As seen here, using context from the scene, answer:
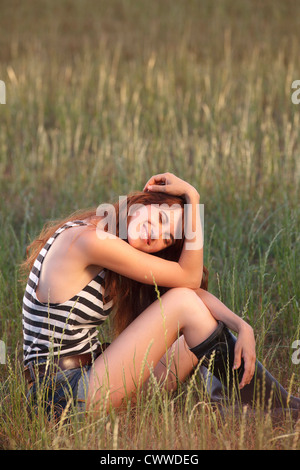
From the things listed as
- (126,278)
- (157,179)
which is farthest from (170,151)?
(126,278)

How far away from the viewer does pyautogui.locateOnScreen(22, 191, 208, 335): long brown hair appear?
268 centimetres

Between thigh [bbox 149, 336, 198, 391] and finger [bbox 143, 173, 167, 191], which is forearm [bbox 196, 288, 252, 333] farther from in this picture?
finger [bbox 143, 173, 167, 191]

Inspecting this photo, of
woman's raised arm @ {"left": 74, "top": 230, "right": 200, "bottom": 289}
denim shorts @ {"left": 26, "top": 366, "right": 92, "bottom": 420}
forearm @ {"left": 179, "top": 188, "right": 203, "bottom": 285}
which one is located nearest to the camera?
denim shorts @ {"left": 26, "top": 366, "right": 92, "bottom": 420}

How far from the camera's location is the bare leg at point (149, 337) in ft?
8.27

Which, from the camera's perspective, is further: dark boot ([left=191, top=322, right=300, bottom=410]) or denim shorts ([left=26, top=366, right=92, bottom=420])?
dark boot ([left=191, top=322, right=300, bottom=410])

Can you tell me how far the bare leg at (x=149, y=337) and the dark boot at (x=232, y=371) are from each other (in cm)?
4

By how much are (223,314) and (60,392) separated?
0.69 meters

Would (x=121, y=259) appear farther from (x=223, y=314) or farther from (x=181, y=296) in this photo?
(x=223, y=314)

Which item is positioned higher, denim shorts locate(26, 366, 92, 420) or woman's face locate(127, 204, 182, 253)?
woman's face locate(127, 204, 182, 253)

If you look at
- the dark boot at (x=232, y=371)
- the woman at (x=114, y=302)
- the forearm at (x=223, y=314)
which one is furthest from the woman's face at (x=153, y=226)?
the dark boot at (x=232, y=371)

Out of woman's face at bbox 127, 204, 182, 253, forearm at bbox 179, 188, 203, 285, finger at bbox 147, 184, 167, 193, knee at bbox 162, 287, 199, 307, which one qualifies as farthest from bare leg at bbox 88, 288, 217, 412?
finger at bbox 147, 184, 167, 193

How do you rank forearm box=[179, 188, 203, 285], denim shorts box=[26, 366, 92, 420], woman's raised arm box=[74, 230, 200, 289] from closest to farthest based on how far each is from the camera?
denim shorts box=[26, 366, 92, 420], woman's raised arm box=[74, 230, 200, 289], forearm box=[179, 188, 203, 285]

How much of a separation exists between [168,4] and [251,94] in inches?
197

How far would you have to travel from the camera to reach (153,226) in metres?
2.62
